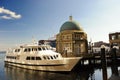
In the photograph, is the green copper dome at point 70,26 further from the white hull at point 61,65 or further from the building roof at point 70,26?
the white hull at point 61,65

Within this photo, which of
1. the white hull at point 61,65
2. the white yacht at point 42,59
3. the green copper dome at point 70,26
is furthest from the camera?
the green copper dome at point 70,26

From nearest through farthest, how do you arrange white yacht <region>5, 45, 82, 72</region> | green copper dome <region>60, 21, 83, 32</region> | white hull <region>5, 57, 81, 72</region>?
1. white hull <region>5, 57, 81, 72</region>
2. white yacht <region>5, 45, 82, 72</region>
3. green copper dome <region>60, 21, 83, 32</region>

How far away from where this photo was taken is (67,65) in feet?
125

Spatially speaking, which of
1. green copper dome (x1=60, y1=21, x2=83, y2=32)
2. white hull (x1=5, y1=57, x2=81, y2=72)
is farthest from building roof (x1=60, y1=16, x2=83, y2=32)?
white hull (x1=5, y1=57, x2=81, y2=72)

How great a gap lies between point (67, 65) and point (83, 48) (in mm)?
30424

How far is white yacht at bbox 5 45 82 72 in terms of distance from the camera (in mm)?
38062

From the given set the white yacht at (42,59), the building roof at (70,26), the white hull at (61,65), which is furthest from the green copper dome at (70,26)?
the white hull at (61,65)

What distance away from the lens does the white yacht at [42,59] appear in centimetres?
3806

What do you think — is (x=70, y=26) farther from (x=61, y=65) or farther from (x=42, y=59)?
(x=61, y=65)

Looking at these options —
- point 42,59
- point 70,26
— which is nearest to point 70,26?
point 70,26

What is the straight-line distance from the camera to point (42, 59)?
41000 mm

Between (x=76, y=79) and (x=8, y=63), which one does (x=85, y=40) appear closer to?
(x=8, y=63)

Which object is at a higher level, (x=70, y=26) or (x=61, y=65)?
(x=70, y=26)

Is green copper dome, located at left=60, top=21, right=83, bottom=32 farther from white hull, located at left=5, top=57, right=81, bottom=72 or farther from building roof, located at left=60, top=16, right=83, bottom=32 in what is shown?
white hull, located at left=5, top=57, right=81, bottom=72
